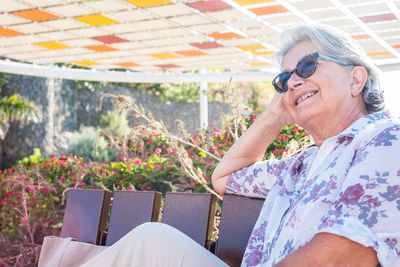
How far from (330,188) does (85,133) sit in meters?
15.4

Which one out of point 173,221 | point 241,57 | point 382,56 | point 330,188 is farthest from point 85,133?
→ point 330,188

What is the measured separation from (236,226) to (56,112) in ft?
54.1

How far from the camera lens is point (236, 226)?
8.02 feet

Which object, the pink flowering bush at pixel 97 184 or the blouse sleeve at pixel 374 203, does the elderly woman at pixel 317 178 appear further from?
the pink flowering bush at pixel 97 184

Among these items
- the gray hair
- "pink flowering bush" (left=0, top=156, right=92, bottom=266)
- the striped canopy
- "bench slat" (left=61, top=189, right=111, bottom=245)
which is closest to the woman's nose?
the gray hair

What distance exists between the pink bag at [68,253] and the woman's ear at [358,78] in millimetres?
1349

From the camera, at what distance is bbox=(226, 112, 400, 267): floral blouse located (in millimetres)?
1523

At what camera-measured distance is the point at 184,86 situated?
819 inches

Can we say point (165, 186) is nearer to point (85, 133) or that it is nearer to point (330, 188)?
point (330, 188)

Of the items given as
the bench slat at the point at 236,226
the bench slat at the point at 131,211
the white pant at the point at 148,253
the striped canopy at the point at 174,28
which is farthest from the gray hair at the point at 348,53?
the striped canopy at the point at 174,28

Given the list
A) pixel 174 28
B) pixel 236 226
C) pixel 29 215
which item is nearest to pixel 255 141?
pixel 236 226

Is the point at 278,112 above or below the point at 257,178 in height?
above

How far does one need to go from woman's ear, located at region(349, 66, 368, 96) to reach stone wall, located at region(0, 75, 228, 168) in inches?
498

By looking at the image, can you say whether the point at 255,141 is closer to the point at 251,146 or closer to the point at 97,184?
the point at 251,146
